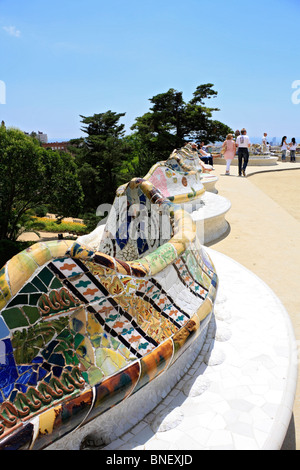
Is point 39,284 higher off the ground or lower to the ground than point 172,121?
lower

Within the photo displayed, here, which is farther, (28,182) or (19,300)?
(28,182)

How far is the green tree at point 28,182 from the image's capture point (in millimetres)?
13477

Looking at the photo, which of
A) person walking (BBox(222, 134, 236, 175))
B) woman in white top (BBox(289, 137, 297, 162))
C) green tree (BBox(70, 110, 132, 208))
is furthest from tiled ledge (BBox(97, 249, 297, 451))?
green tree (BBox(70, 110, 132, 208))

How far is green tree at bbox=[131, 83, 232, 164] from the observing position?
1038 inches

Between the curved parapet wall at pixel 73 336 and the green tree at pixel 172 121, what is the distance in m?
25.0

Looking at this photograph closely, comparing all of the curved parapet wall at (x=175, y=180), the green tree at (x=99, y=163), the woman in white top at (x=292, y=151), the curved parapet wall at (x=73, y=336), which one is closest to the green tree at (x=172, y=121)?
the green tree at (x=99, y=163)

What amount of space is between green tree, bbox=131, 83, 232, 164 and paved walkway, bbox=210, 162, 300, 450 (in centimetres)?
1716

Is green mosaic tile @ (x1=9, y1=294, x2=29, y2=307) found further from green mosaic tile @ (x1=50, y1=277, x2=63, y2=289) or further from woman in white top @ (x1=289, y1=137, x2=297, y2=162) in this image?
woman in white top @ (x1=289, y1=137, x2=297, y2=162)

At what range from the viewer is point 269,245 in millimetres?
6062

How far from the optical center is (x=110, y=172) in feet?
84.4

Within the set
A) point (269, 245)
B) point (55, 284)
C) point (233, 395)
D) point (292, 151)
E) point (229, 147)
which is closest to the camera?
point (55, 284)

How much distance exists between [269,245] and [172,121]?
23062mm

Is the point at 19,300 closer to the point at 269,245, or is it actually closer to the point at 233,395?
the point at 233,395

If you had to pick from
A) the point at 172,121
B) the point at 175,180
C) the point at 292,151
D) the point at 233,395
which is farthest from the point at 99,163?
the point at 233,395
